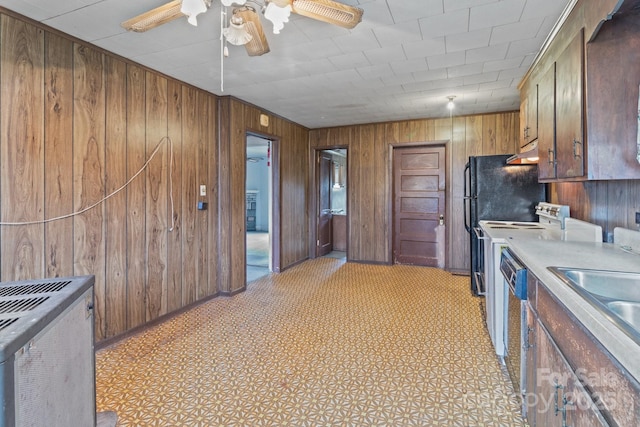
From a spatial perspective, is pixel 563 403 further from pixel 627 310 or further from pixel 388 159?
pixel 388 159

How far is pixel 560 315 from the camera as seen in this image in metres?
1.15

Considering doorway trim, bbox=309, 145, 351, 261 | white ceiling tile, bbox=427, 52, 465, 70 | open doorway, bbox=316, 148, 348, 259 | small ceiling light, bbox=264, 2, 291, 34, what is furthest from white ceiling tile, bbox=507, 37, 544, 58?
open doorway, bbox=316, 148, 348, 259

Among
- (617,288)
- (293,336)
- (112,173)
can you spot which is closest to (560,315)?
(617,288)

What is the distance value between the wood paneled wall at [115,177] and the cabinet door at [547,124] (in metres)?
3.05

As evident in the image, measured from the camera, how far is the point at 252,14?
173 centimetres

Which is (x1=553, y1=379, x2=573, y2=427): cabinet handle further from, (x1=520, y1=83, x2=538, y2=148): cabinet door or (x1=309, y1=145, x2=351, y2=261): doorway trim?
(x1=309, y1=145, x2=351, y2=261): doorway trim

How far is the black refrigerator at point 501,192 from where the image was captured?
3.33 meters

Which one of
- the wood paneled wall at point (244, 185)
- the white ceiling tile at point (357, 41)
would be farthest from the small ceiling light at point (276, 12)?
the wood paneled wall at point (244, 185)

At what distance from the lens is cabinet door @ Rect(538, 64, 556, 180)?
2.22 meters

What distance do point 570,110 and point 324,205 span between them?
4.54 meters

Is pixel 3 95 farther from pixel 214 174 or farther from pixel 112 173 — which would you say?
pixel 214 174

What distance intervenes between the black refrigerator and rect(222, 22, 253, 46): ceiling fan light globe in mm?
2785

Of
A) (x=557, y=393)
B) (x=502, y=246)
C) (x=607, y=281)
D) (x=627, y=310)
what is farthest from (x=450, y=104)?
(x=557, y=393)

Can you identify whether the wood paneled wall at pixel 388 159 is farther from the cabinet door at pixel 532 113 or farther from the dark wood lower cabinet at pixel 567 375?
the dark wood lower cabinet at pixel 567 375
